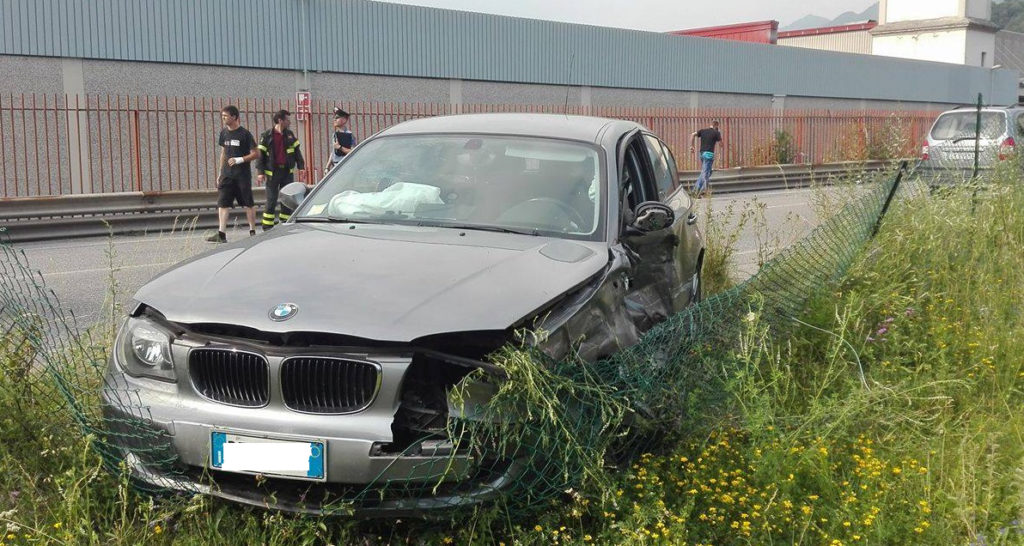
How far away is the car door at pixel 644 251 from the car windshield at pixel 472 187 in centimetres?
23

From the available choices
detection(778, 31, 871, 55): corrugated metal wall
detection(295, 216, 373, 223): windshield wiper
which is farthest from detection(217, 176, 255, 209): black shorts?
detection(778, 31, 871, 55): corrugated metal wall

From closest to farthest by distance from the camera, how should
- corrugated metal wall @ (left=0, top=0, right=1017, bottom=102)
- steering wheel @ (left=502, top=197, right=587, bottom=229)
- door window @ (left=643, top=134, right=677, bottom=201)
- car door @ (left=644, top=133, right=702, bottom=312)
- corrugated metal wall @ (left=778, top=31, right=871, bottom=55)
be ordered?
steering wheel @ (left=502, top=197, right=587, bottom=229) < car door @ (left=644, top=133, right=702, bottom=312) < door window @ (left=643, top=134, right=677, bottom=201) < corrugated metal wall @ (left=0, top=0, right=1017, bottom=102) < corrugated metal wall @ (left=778, top=31, right=871, bottom=55)

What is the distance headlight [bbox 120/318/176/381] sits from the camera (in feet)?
12.5

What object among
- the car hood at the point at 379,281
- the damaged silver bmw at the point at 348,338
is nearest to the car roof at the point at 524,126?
the damaged silver bmw at the point at 348,338

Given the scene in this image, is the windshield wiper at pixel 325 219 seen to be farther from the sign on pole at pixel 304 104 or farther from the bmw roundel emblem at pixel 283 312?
the sign on pole at pixel 304 104

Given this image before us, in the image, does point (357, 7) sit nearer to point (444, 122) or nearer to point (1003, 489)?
point (444, 122)

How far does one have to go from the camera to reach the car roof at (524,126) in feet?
18.3

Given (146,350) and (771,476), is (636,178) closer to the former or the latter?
(771,476)

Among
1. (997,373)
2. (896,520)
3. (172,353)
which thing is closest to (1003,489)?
(896,520)

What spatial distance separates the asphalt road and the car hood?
56.7 inches

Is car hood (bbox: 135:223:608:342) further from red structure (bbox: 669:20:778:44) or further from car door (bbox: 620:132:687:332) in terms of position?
red structure (bbox: 669:20:778:44)

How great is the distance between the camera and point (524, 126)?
18.7 feet

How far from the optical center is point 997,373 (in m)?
5.84

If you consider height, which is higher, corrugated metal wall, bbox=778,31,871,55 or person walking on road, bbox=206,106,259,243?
corrugated metal wall, bbox=778,31,871,55
